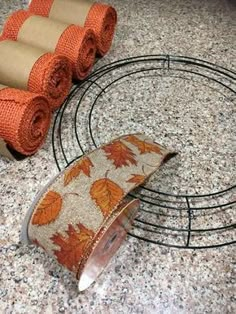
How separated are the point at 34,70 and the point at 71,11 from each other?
0.61 ft

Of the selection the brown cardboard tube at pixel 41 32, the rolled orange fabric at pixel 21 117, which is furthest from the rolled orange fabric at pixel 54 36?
the rolled orange fabric at pixel 21 117

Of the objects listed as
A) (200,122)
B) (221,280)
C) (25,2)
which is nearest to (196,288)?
(221,280)

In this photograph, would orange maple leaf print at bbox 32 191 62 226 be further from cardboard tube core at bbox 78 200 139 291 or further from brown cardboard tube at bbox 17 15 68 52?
brown cardboard tube at bbox 17 15 68 52

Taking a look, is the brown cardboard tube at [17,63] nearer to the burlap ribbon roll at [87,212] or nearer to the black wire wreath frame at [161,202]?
the black wire wreath frame at [161,202]

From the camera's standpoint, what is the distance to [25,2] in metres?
0.89

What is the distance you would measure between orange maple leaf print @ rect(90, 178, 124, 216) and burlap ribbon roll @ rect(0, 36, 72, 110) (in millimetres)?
219

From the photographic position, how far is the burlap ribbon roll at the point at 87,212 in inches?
16.1

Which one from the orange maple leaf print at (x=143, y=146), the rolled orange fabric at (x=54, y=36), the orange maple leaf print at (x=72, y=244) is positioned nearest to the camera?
the orange maple leaf print at (x=72, y=244)

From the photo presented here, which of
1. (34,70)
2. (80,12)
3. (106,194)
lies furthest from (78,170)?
(80,12)

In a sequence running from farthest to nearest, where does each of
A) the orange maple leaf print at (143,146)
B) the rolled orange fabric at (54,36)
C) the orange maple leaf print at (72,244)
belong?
the rolled orange fabric at (54,36)
the orange maple leaf print at (143,146)
the orange maple leaf print at (72,244)

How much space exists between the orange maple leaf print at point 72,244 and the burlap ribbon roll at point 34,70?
26 centimetres

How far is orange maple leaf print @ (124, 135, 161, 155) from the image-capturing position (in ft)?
1.66

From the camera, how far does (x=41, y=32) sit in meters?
0.65

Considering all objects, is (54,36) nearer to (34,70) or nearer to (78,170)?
(34,70)
